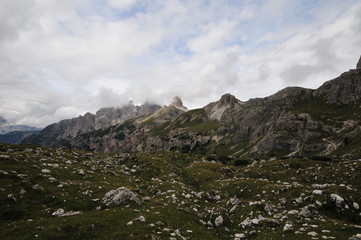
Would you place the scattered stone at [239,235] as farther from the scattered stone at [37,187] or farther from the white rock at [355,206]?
the scattered stone at [37,187]

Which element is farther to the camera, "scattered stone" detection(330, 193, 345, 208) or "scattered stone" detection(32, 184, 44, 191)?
"scattered stone" detection(32, 184, 44, 191)

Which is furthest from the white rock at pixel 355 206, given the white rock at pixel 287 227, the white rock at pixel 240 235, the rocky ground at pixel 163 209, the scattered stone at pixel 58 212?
the scattered stone at pixel 58 212

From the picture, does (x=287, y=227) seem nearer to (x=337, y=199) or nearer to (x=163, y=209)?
(x=337, y=199)

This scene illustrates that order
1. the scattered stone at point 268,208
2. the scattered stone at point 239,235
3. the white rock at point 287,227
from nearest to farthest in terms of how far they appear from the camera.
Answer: the white rock at point 287,227 < the scattered stone at point 239,235 < the scattered stone at point 268,208

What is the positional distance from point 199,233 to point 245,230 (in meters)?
5.60

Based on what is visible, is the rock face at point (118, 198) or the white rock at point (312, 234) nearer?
the white rock at point (312, 234)

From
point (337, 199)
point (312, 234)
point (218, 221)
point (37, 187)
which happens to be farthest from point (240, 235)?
point (37, 187)

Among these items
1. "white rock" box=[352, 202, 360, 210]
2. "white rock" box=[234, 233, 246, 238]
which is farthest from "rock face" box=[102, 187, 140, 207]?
"white rock" box=[352, 202, 360, 210]

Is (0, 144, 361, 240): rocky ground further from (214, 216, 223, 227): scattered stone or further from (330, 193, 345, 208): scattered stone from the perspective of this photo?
(214, 216, 223, 227): scattered stone

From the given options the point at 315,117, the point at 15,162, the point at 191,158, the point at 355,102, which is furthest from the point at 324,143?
the point at 15,162

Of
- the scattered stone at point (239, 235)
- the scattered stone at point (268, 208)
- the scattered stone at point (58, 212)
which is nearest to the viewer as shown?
the scattered stone at point (239, 235)

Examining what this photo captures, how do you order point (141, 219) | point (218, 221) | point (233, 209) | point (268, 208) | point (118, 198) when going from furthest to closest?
point (233, 209) → point (118, 198) → point (268, 208) → point (218, 221) → point (141, 219)

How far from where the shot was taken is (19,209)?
24.4 m

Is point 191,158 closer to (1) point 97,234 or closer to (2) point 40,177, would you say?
(2) point 40,177
